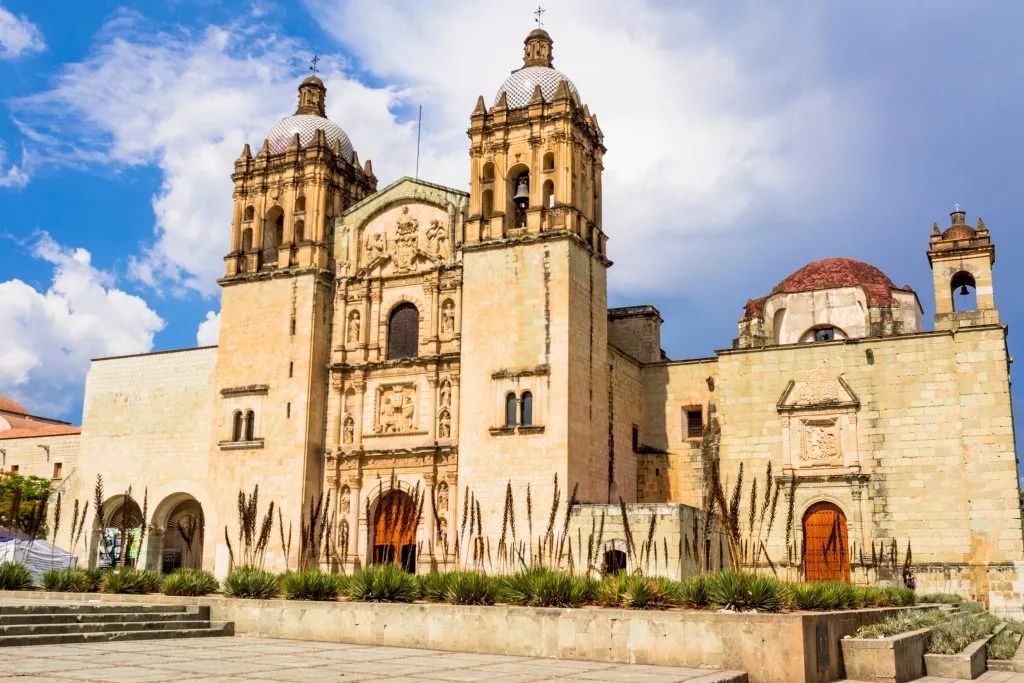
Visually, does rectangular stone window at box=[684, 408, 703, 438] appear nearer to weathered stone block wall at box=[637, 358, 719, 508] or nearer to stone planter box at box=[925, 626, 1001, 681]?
weathered stone block wall at box=[637, 358, 719, 508]

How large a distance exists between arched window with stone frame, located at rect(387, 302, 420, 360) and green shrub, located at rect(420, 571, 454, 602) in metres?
14.3

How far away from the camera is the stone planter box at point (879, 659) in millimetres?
12578

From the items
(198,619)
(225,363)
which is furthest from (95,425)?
(198,619)

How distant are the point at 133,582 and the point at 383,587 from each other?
575cm

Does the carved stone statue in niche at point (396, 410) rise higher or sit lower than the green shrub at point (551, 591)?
higher

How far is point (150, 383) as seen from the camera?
110 ft

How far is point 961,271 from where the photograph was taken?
2825 centimetres

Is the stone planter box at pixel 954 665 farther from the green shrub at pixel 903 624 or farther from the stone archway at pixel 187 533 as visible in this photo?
the stone archway at pixel 187 533

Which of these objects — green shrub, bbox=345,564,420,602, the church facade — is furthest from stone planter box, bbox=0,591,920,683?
the church facade

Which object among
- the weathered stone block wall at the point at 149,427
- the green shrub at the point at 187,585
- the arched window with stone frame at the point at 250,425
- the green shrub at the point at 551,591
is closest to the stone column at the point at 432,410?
the arched window with stone frame at the point at 250,425

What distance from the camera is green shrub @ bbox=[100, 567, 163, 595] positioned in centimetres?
1878

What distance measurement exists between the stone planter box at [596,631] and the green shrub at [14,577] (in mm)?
6097

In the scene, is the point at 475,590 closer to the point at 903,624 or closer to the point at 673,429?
the point at 903,624

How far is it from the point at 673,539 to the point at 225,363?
15.2 meters
